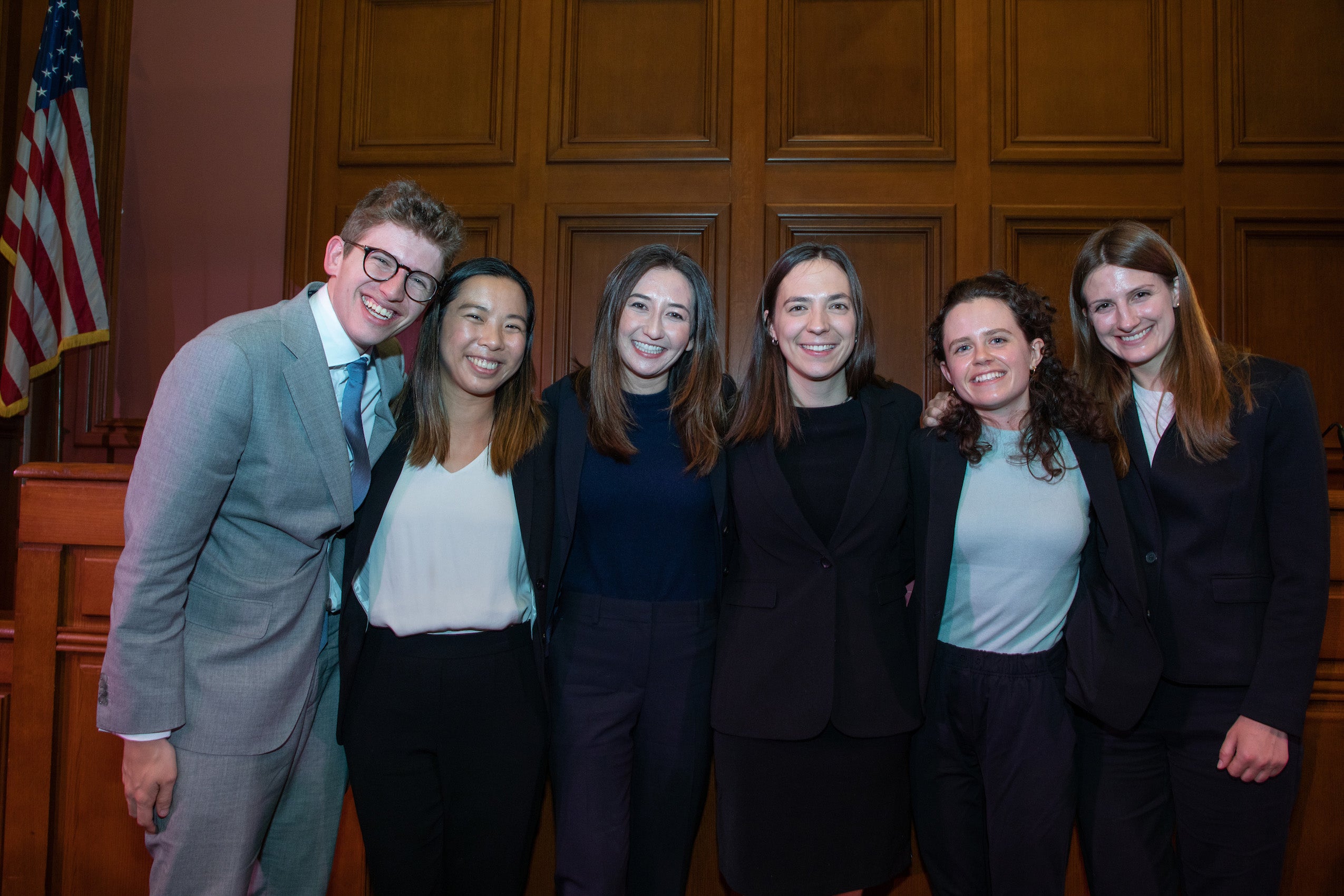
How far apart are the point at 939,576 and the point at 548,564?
0.88m

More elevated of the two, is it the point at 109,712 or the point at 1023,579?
the point at 1023,579

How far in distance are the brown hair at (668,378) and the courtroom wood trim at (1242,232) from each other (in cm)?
274

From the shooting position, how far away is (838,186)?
3479 mm

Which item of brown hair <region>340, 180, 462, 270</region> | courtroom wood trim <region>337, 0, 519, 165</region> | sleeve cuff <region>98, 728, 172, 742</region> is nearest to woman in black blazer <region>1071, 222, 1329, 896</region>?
brown hair <region>340, 180, 462, 270</region>

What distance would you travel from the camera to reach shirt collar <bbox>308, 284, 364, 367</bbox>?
5.40ft

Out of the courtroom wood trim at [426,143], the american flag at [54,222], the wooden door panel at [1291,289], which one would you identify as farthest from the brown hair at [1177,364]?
the american flag at [54,222]

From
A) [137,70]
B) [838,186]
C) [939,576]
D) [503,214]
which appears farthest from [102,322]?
[939,576]

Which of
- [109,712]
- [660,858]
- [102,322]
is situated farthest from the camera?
[102,322]

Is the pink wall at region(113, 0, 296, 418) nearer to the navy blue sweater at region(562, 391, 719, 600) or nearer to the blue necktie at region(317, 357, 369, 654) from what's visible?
the blue necktie at region(317, 357, 369, 654)

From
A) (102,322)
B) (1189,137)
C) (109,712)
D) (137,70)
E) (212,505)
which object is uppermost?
(137,70)

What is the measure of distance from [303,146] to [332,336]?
8.26 feet

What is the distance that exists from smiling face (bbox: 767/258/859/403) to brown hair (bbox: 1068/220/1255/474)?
58cm

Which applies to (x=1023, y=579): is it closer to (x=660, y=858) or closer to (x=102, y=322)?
(x=660, y=858)

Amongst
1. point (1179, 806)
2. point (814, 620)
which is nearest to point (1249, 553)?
point (1179, 806)
